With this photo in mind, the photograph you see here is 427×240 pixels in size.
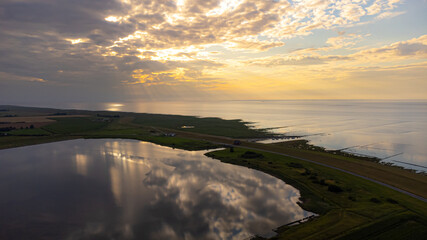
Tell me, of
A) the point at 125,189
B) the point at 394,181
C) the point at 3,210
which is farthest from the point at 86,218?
the point at 394,181

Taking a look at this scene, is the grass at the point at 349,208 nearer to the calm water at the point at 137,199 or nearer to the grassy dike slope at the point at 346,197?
the grassy dike slope at the point at 346,197

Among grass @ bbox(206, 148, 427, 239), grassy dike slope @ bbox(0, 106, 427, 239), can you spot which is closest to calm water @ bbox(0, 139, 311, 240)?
grass @ bbox(206, 148, 427, 239)

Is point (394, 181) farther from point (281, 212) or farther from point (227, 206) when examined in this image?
point (227, 206)

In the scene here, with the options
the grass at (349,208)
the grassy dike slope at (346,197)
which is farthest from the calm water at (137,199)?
the grassy dike slope at (346,197)

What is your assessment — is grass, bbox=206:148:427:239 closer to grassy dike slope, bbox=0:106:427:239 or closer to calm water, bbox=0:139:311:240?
grassy dike slope, bbox=0:106:427:239

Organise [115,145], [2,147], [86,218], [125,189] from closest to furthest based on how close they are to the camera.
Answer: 1. [86,218]
2. [125,189]
3. [2,147]
4. [115,145]

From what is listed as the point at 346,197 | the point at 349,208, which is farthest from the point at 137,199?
the point at 346,197
